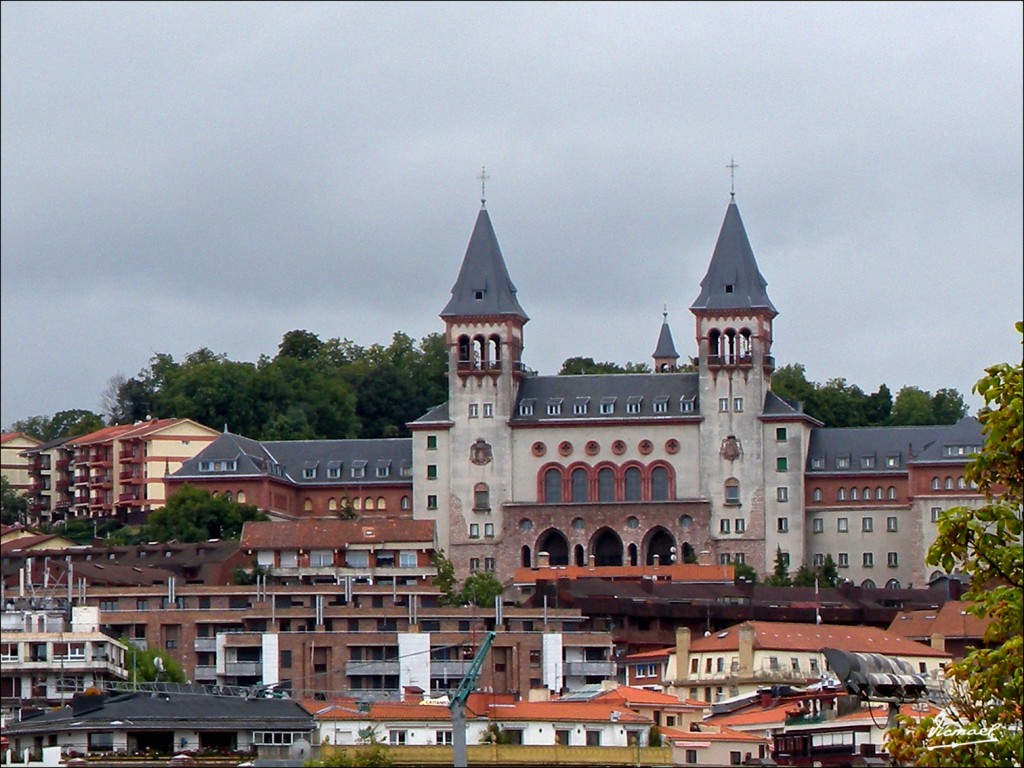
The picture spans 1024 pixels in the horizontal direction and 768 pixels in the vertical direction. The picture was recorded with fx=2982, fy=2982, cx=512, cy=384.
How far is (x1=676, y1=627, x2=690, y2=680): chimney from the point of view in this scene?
10831cm

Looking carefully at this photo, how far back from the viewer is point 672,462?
150 m

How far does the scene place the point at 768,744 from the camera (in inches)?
2788

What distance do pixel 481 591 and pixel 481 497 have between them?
60.9 feet

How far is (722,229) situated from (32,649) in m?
54.7

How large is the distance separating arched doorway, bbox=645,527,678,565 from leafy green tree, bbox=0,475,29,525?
181 ft

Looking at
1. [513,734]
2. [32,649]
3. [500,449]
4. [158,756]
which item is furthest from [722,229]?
[158,756]

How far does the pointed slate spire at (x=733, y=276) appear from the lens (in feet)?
492

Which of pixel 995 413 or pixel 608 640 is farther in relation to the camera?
pixel 608 640

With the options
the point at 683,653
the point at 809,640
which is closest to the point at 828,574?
the point at 809,640

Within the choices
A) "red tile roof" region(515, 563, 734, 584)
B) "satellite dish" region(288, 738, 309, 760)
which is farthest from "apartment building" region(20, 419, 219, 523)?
"satellite dish" region(288, 738, 309, 760)

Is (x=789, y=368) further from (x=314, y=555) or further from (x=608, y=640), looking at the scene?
(x=608, y=640)

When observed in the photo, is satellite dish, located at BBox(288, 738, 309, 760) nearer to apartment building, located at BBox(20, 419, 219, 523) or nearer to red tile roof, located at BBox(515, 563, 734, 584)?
red tile roof, located at BBox(515, 563, 734, 584)

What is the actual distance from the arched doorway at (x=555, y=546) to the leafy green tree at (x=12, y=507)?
51300mm

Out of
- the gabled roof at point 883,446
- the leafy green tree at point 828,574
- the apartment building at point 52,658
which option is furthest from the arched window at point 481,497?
the apartment building at point 52,658
